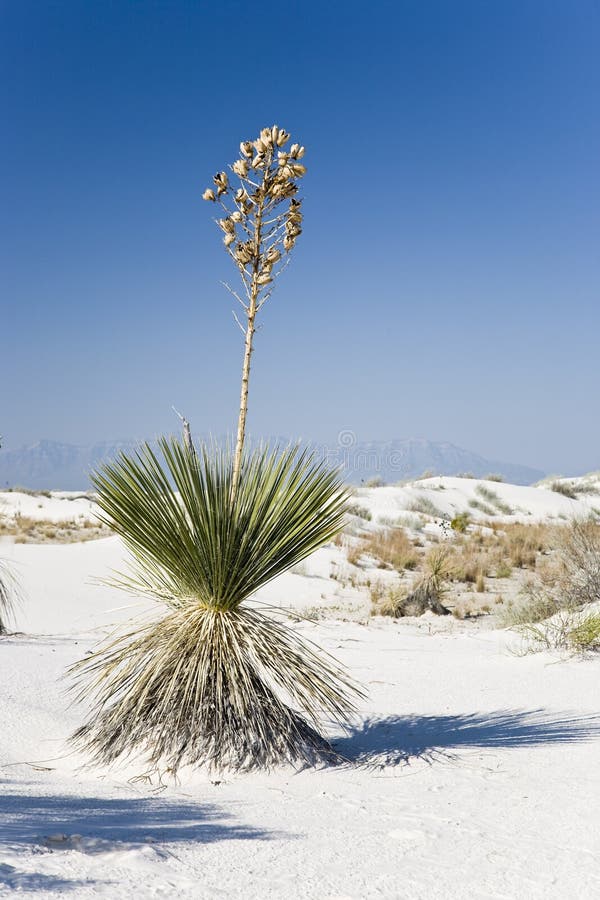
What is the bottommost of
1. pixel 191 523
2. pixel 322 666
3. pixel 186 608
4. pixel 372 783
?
pixel 372 783

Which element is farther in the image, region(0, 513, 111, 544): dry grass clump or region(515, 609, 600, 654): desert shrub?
region(0, 513, 111, 544): dry grass clump

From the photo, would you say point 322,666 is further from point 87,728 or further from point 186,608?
point 87,728

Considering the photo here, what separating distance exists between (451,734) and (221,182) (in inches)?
153

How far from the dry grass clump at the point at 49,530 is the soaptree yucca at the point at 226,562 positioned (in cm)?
1747

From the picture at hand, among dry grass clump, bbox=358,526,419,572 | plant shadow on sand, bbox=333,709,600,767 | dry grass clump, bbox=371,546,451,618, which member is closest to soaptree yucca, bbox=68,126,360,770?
plant shadow on sand, bbox=333,709,600,767

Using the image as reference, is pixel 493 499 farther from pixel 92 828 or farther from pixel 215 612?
pixel 92 828

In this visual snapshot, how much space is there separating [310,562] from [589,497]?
21201 mm

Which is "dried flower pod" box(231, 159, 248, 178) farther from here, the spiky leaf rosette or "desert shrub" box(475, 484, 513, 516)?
"desert shrub" box(475, 484, 513, 516)

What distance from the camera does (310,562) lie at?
56.6ft

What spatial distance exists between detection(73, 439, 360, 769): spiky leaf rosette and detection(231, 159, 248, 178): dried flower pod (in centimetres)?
154

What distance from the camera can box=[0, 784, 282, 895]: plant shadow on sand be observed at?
2240 mm

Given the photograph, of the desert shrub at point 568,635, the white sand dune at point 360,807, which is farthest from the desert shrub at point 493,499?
the white sand dune at point 360,807

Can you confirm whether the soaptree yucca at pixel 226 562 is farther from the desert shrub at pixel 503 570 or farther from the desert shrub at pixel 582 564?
the desert shrub at pixel 503 570

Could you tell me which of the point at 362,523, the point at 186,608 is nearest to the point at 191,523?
the point at 186,608
